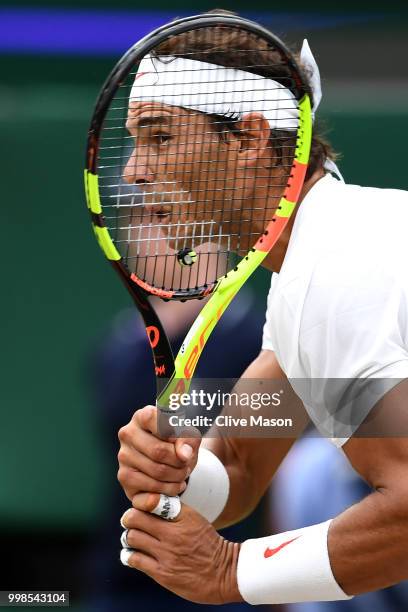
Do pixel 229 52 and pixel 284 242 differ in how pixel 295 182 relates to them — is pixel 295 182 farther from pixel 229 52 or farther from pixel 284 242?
pixel 229 52

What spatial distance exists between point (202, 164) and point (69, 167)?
6.33ft

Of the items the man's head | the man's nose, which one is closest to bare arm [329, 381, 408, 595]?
the man's head

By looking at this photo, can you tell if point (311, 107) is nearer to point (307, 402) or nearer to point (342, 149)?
point (307, 402)

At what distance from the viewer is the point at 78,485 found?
409 centimetres

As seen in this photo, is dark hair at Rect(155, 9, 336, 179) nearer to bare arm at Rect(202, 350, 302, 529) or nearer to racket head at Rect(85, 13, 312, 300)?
racket head at Rect(85, 13, 312, 300)

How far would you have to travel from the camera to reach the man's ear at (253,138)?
2.42 meters

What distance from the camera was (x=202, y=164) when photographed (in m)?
2.41

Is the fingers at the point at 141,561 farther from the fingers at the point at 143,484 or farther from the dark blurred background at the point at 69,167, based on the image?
the dark blurred background at the point at 69,167

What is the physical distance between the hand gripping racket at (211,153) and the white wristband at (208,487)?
0.35 meters

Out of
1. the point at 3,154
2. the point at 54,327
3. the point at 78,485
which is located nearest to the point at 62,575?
the point at 78,485

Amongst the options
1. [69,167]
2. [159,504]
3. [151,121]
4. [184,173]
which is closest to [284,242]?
[184,173]

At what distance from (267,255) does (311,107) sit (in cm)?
30

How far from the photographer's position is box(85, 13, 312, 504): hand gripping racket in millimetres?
2318

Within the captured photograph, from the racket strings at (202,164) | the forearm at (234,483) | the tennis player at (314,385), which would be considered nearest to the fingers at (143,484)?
the tennis player at (314,385)
